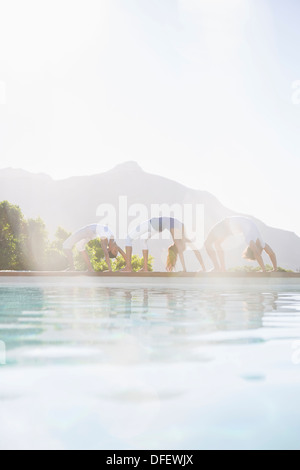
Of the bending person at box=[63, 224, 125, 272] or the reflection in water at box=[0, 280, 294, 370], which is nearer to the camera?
the reflection in water at box=[0, 280, 294, 370]

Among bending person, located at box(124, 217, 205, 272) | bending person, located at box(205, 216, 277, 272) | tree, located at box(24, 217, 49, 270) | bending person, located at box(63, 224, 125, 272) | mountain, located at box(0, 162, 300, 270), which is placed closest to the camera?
bending person, located at box(205, 216, 277, 272)

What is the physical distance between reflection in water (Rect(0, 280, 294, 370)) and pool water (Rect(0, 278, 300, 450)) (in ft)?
0.05

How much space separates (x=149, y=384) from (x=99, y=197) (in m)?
159

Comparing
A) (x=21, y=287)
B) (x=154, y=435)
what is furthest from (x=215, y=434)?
(x=21, y=287)

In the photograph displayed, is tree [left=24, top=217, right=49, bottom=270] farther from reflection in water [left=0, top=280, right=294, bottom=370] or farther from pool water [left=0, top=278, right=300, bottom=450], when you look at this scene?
pool water [left=0, top=278, right=300, bottom=450]

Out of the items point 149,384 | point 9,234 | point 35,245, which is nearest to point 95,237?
point 149,384

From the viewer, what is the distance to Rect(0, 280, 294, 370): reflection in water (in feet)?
11.0

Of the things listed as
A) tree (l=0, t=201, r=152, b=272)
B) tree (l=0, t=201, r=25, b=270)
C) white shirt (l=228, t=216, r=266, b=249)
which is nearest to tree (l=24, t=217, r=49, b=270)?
tree (l=0, t=201, r=152, b=272)

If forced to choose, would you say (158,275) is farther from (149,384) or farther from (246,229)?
(149,384)

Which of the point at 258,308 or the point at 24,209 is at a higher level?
the point at 24,209

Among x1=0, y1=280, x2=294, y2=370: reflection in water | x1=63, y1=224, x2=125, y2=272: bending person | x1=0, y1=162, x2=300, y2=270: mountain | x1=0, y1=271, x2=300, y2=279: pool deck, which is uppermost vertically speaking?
x1=0, y1=162, x2=300, y2=270: mountain
